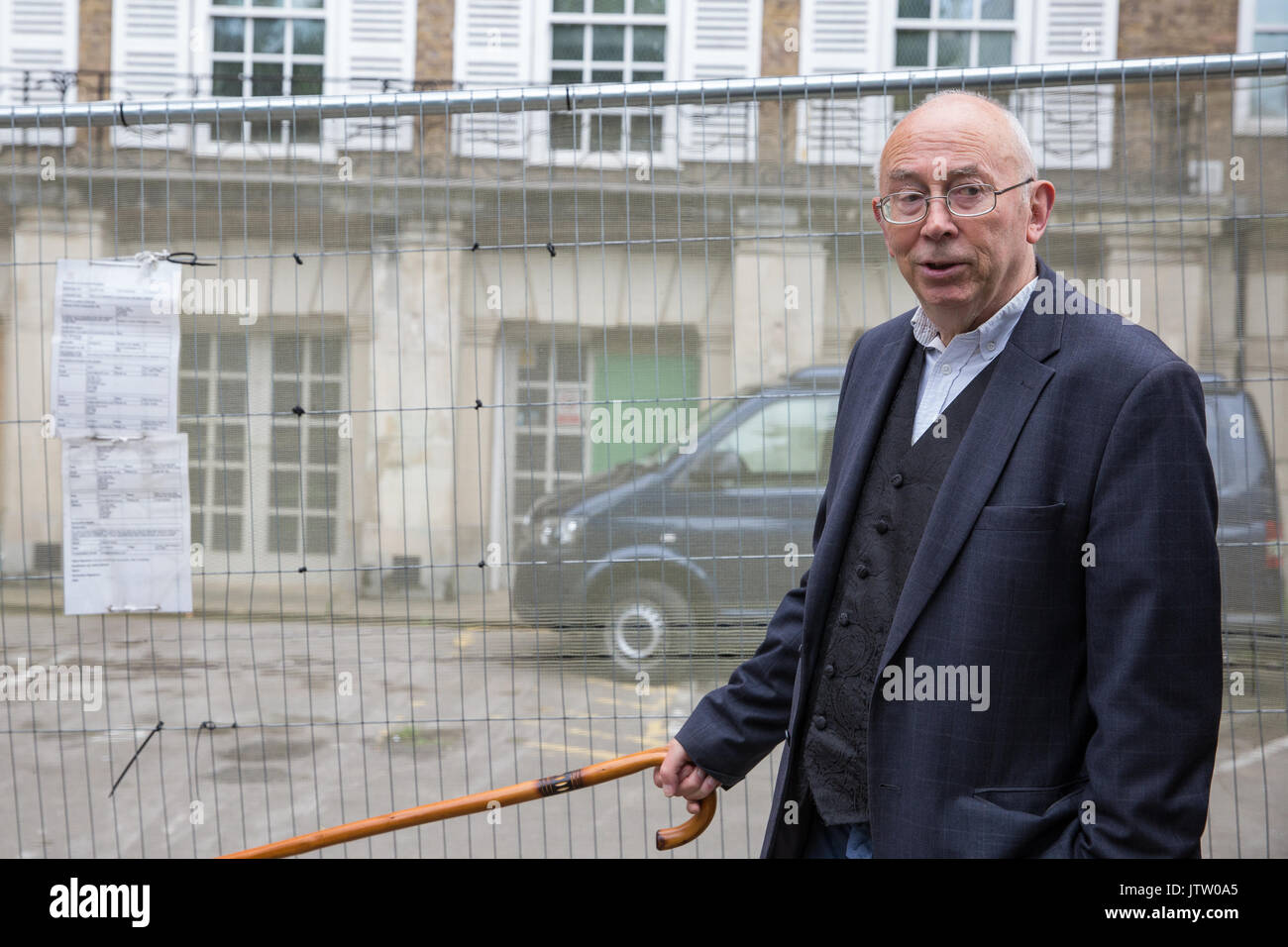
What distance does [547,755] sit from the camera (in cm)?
367

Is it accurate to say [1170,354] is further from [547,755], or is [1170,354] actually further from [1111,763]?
[547,755]

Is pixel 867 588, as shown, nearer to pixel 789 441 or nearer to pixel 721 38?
pixel 789 441

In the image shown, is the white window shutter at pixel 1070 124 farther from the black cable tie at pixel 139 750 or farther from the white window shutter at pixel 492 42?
the white window shutter at pixel 492 42

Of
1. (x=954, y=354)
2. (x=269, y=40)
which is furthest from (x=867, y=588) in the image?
(x=269, y=40)

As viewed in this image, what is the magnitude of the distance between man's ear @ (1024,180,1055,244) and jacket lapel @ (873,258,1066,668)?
0.19m

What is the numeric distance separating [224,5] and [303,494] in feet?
37.5

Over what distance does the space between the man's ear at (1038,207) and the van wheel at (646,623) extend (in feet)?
5.48

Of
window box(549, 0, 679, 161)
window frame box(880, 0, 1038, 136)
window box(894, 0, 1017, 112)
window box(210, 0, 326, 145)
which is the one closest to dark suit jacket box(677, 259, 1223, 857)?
window box(549, 0, 679, 161)

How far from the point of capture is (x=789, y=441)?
11.6 feet

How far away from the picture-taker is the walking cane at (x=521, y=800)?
2572 mm

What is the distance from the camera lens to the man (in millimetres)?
1790

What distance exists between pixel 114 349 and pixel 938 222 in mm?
2614

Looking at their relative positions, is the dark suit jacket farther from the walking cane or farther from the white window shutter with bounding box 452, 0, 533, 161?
the white window shutter with bounding box 452, 0, 533, 161
